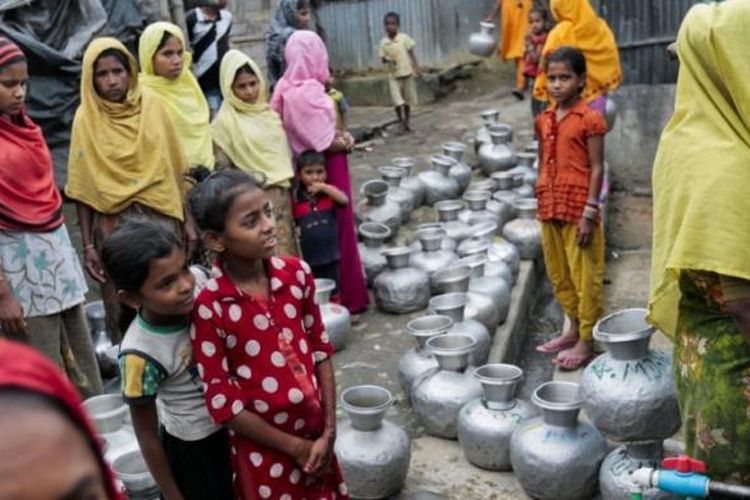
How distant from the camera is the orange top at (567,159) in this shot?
4.27 metres

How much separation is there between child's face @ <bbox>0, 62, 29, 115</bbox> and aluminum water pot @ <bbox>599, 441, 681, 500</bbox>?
261 centimetres

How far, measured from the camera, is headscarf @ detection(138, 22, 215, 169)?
15.1ft

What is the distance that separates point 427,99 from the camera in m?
14.1

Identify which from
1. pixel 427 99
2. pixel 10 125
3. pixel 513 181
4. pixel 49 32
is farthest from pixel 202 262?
pixel 427 99

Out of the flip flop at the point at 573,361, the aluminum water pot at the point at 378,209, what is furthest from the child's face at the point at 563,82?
the aluminum water pot at the point at 378,209

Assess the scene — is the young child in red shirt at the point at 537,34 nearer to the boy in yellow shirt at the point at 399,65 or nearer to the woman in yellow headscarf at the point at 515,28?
the woman in yellow headscarf at the point at 515,28

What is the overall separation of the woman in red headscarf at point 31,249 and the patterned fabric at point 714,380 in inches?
97.3

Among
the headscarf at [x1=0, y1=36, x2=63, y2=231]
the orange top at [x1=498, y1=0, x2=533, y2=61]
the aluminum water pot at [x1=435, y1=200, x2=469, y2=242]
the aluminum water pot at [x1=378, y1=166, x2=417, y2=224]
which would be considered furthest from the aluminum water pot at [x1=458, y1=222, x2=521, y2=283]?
the orange top at [x1=498, y1=0, x2=533, y2=61]

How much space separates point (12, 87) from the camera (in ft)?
11.4

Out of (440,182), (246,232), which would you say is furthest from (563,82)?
(440,182)

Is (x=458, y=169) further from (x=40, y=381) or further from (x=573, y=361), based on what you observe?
(x=40, y=381)

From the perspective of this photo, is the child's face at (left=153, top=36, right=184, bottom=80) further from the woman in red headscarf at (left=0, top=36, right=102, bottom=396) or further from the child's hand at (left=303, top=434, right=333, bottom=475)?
the child's hand at (left=303, top=434, right=333, bottom=475)

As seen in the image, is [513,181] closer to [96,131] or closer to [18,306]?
[96,131]

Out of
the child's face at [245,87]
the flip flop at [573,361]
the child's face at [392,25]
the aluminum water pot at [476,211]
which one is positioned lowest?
the flip flop at [573,361]
